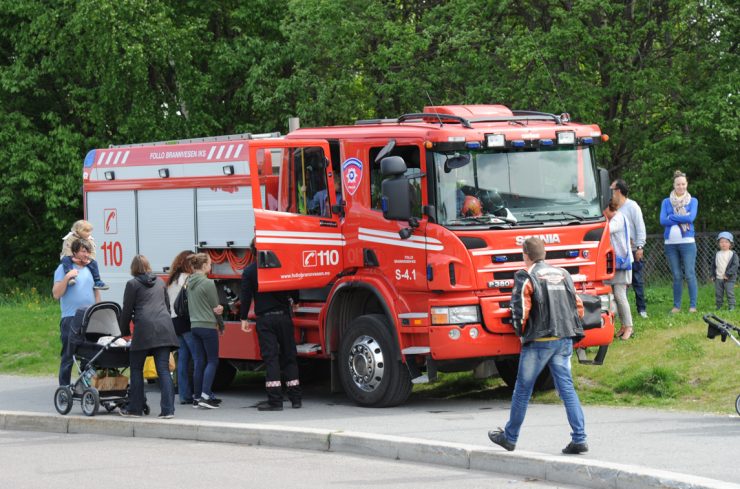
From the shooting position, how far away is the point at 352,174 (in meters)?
14.0

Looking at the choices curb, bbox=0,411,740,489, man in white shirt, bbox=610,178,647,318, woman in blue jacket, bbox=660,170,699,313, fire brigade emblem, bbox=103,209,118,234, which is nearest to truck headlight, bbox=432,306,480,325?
curb, bbox=0,411,740,489

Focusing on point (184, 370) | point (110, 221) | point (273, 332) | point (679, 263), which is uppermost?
point (110, 221)

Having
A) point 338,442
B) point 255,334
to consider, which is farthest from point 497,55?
point 338,442

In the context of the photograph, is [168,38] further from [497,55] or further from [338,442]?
[338,442]

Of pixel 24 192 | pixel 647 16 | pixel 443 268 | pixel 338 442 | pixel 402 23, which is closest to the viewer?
pixel 338 442

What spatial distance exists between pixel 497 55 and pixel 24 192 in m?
13.9

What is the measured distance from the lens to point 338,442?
11273mm

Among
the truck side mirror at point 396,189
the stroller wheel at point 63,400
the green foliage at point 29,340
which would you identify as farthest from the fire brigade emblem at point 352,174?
the green foliage at point 29,340

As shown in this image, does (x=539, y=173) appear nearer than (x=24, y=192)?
Yes

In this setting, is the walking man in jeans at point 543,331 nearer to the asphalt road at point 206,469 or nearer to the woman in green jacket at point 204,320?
the asphalt road at point 206,469

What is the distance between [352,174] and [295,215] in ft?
2.69

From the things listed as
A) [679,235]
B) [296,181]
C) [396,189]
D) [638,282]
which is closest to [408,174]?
[396,189]

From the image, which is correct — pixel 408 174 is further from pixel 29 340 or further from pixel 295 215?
pixel 29 340

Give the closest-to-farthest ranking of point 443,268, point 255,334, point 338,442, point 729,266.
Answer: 1. point 338,442
2. point 443,268
3. point 255,334
4. point 729,266
